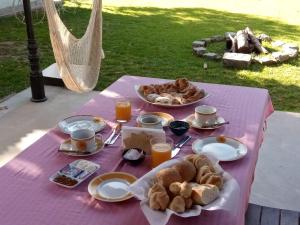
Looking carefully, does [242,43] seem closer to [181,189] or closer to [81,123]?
[81,123]

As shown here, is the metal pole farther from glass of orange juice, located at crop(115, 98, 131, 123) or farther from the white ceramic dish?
the white ceramic dish

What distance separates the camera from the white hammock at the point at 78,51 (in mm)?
2678

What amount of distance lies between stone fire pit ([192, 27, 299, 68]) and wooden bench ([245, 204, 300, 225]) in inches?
129

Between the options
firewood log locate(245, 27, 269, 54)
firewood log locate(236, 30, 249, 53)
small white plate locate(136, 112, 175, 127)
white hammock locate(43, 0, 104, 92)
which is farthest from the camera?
firewood log locate(245, 27, 269, 54)

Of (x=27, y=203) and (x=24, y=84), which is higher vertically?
(x=27, y=203)

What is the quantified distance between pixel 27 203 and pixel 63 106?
2513 mm

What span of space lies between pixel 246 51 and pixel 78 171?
419cm

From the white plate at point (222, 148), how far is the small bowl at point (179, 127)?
0.09 meters

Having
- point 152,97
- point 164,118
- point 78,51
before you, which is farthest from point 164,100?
point 78,51

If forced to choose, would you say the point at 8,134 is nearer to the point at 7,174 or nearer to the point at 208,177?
the point at 7,174

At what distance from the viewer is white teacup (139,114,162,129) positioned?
1827 mm

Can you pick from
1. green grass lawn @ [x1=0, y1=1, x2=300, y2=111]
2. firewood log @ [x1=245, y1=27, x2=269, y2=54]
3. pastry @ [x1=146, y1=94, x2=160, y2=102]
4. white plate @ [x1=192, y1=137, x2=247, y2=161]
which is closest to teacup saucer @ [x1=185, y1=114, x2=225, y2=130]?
white plate @ [x1=192, y1=137, x2=247, y2=161]

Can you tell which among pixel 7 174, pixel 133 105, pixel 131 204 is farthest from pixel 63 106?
pixel 131 204

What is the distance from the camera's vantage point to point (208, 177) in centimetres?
136
